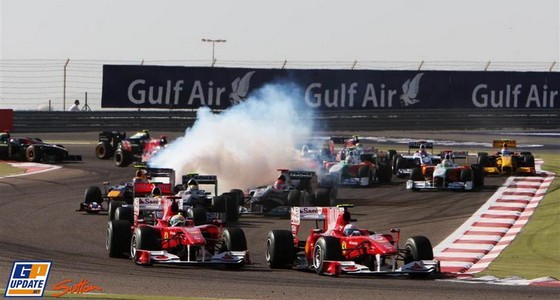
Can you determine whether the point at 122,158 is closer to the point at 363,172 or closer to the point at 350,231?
the point at 363,172

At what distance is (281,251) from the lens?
70.6ft

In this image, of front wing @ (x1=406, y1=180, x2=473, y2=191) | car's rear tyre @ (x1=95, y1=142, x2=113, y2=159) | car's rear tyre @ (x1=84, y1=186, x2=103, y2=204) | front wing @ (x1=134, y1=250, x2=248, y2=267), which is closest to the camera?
front wing @ (x1=134, y1=250, x2=248, y2=267)

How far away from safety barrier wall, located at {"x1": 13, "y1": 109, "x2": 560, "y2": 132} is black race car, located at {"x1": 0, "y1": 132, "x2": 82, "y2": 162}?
28.1ft

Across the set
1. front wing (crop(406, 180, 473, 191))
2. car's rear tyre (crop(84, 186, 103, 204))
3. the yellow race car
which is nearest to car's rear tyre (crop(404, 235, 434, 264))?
car's rear tyre (crop(84, 186, 103, 204))

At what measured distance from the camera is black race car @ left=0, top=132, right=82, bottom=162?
4750 centimetres

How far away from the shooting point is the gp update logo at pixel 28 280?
55.0 feet

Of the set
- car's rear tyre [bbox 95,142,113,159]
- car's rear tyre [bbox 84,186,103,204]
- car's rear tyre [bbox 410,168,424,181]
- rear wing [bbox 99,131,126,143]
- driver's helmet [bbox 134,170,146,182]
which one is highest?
rear wing [bbox 99,131,126,143]

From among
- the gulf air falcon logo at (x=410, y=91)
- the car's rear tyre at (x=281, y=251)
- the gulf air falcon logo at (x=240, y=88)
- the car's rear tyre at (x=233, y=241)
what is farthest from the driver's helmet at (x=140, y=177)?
the gulf air falcon logo at (x=410, y=91)

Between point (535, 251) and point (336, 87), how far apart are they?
36.1m

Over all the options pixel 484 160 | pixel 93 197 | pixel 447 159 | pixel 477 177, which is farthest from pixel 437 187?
pixel 93 197

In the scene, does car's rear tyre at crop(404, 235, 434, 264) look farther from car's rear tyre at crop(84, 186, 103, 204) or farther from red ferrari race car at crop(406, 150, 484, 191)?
red ferrari race car at crop(406, 150, 484, 191)

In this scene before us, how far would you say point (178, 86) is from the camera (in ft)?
194

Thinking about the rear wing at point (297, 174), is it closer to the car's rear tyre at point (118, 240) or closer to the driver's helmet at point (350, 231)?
the car's rear tyre at point (118, 240)

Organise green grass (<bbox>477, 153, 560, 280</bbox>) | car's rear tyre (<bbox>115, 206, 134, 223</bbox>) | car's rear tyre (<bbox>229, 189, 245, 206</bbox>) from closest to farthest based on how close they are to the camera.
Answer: green grass (<bbox>477, 153, 560, 280</bbox>), car's rear tyre (<bbox>115, 206, 134, 223</bbox>), car's rear tyre (<bbox>229, 189, 245, 206</bbox>)
